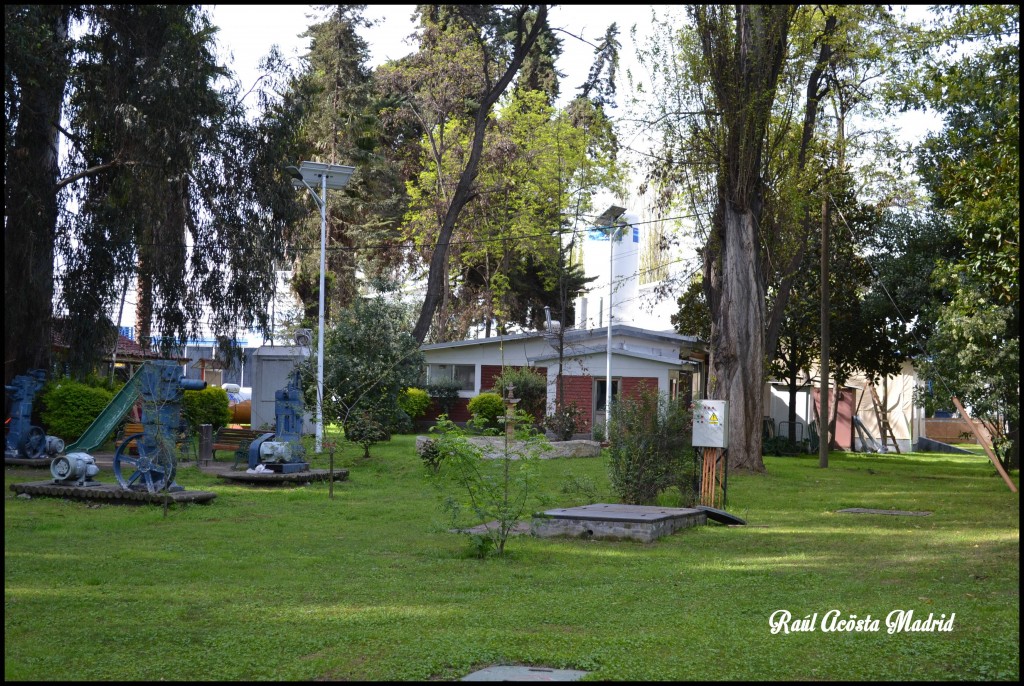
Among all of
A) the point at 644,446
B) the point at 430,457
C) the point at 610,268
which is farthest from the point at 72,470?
the point at 610,268

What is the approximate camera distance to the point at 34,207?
21281mm

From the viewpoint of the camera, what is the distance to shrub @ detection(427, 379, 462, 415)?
117 ft

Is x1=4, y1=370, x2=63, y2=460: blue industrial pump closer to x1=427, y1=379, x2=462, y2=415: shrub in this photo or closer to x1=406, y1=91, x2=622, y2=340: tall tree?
x1=427, y1=379, x2=462, y2=415: shrub

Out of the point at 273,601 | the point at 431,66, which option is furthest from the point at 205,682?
the point at 431,66

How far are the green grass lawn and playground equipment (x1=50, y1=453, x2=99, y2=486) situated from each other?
0.52 m

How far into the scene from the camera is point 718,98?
20703 millimetres

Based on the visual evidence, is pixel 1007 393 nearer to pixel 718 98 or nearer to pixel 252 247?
pixel 718 98

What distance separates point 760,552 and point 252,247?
63.0 feet

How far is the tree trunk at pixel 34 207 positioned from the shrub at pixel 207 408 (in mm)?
3590

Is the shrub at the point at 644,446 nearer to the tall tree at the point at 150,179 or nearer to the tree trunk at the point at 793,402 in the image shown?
the tall tree at the point at 150,179

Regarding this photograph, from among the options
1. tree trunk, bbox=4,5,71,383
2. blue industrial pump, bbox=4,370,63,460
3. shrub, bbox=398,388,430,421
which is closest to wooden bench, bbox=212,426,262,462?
blue industrial pump, bbox=4,370,63,460

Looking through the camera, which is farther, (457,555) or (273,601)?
(457,555)

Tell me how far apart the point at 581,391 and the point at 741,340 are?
40.4 feet

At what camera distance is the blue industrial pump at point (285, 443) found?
1767cm
